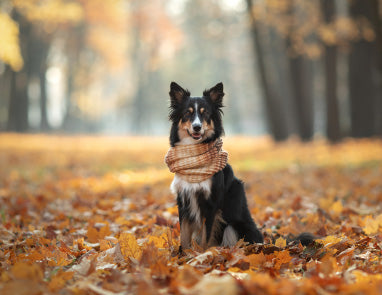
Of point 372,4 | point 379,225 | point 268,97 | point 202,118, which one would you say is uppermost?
point 372,4

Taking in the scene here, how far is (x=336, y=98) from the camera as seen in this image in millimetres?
15398

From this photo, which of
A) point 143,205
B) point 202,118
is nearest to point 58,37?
point 143,205

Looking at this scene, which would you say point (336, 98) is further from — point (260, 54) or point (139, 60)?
point (139, 60)

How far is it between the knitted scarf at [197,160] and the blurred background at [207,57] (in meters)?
0.78

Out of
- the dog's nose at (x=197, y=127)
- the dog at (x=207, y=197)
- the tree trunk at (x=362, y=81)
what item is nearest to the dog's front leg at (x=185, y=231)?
the dog at (x=207, y=197)

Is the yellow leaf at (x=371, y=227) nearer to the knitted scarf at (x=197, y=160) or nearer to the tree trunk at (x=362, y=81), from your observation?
the knitted scarf at (x=197, y=160)

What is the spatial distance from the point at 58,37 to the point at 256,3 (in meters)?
19.0

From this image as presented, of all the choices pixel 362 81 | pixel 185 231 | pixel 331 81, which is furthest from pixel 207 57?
pixel 185 231

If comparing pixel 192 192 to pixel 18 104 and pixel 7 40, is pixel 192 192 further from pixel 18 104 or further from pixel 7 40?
pixel 18 104

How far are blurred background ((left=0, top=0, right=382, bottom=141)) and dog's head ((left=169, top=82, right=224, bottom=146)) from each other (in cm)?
A: 36

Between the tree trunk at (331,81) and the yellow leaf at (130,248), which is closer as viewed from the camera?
the yellow leaf at (130,248)

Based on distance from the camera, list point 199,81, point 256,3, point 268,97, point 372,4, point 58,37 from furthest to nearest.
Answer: point 199,81 → point 58,37 → point 268,97 → point 256,3 → point 372,4

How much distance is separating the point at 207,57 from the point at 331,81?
3179 cm

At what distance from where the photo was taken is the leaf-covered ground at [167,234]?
99.6 inches
